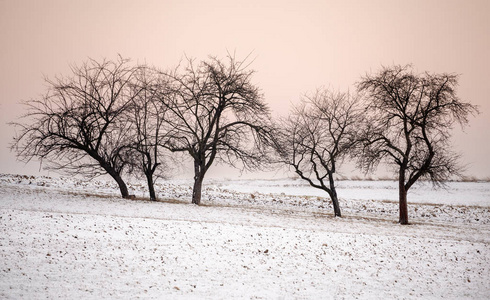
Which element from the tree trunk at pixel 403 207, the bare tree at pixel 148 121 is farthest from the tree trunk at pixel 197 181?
the tree trunk at pixel 403 207

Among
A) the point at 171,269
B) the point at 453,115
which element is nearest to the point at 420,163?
the point at 453,115

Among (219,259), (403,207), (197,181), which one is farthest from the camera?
(197,181)

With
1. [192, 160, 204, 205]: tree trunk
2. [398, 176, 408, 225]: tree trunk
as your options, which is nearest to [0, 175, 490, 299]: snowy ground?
[398, 176, 408, 225]: tree trunk

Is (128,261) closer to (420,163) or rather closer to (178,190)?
(420,163)

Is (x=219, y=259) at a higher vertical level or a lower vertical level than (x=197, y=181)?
lower

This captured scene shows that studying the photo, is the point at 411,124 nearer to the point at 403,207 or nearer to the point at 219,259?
the point at 403,207

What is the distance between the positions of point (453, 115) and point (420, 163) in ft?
11.0

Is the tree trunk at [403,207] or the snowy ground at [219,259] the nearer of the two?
the snowy ground at [219,259]

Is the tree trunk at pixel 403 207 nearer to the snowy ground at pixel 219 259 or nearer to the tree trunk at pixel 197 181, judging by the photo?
the snowy ground at pixel 219 259

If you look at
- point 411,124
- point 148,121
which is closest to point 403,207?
point 411,124

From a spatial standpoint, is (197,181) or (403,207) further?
(197,181)

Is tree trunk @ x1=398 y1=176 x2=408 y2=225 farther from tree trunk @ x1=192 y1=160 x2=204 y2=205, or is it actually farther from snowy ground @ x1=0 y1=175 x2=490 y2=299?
tree trunk @ x1=192 y1=160 x2=204 y2=205

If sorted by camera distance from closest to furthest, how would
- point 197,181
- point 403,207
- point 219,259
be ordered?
point 219,259, point 403,207, point 197,181

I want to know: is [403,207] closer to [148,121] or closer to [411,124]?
[411,124]
